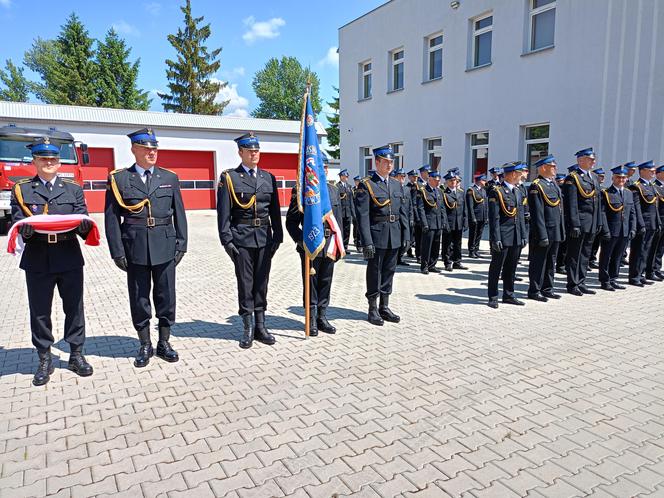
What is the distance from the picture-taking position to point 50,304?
400 centimetres

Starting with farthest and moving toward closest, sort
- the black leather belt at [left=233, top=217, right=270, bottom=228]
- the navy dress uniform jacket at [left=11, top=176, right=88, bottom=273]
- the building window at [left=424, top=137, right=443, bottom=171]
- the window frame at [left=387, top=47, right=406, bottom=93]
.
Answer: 1. the window frame at [left=387, top=47, right=406, bottom=93]
2. the building window at [left=424, top=137, right=443, bottom=171]
3. the black leather belt at [left=233, top=217, right=270, bottom=228]
4. the navy dress uniform jacket at [left=11, top=176, right=88, bottom=273]

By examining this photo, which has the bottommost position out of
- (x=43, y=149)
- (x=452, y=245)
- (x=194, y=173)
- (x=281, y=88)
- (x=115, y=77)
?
(x=452, y=245)

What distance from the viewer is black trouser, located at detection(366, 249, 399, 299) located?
5.68 m

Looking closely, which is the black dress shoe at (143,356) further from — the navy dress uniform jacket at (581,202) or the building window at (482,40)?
the building window at (482,40)

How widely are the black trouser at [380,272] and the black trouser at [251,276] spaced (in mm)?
1352

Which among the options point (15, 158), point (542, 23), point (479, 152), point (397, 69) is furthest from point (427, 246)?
point (15, 158)

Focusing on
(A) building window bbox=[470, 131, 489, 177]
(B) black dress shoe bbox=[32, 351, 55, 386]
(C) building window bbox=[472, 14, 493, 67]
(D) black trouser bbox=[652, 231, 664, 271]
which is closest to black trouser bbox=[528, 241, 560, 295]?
(D) black trouser bbox=[652, 231, 664, 271]

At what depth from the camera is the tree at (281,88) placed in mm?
66062

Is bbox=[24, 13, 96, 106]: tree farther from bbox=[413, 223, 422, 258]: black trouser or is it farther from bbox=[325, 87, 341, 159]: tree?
bbox=[413, 223, 422, 258]: black trouser

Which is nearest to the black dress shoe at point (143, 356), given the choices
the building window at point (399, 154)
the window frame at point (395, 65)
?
the building window at point (399, 154)

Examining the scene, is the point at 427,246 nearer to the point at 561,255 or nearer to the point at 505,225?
the point at 561,255

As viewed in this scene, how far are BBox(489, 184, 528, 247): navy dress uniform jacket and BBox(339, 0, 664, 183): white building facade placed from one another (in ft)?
21.6

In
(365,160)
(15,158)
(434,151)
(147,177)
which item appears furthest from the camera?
(365,160)

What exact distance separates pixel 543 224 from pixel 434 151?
10730 millimetres
